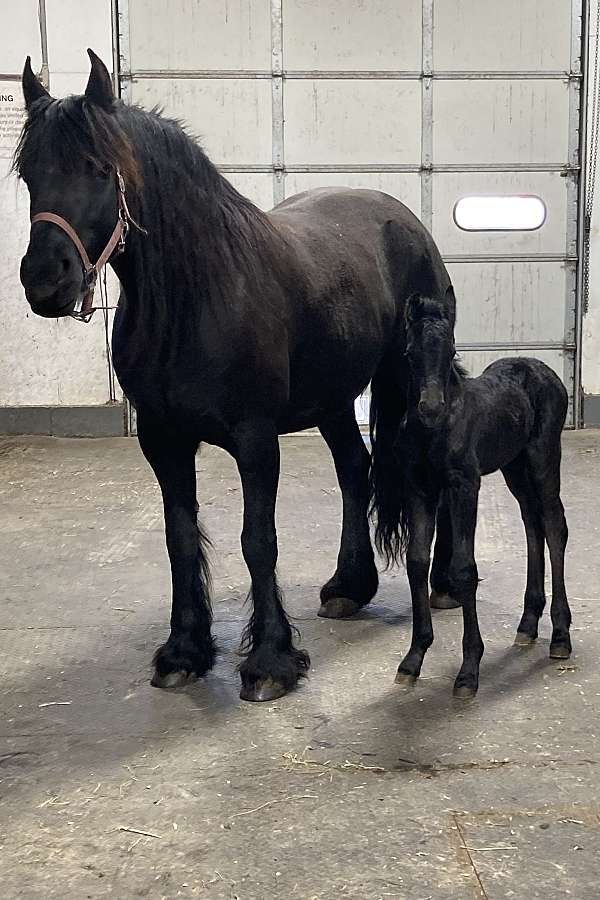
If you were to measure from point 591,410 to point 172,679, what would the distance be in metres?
5.31

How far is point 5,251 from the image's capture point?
24.3ft

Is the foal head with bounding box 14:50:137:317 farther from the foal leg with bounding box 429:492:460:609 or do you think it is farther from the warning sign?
the warning sign

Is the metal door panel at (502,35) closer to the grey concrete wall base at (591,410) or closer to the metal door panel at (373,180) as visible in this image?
the metal door panel at (373,180)

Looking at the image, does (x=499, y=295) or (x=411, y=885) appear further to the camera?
(x=499, y=295)

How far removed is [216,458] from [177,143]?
4071mm

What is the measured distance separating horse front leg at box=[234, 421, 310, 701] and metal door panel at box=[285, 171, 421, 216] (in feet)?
16.0

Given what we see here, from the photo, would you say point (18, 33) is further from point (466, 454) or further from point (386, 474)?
point (466, 454)

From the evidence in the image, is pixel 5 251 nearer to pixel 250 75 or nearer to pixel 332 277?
pixel 250 75

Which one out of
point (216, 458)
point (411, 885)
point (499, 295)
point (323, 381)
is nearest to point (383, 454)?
point (323, 381)

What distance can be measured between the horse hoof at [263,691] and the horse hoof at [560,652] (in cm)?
86

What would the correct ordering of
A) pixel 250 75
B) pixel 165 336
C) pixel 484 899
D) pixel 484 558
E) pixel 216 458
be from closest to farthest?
pixel 484 899, pixel 165 336, pixel 484 558, pixel 216 458, pixel 250 75

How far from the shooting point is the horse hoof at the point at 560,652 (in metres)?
3.20

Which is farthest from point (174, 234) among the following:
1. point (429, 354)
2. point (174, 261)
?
point (429, 354)

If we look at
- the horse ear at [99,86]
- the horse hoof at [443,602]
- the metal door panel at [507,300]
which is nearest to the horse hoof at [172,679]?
the horse hoof at [443,602]
